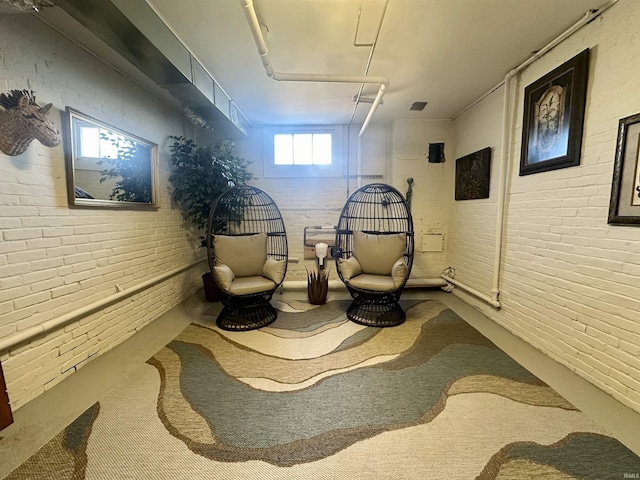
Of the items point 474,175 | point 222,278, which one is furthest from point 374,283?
point 474,175

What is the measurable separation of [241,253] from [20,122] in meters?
1.85

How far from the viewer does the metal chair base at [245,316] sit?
2640 millimetres

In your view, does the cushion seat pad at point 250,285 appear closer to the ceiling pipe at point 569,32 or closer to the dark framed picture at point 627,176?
the dark framed picture at point 627,176

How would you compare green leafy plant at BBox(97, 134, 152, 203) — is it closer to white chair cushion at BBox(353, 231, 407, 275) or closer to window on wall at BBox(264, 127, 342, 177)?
window on wall at BBox(264, 127, 342, 177)

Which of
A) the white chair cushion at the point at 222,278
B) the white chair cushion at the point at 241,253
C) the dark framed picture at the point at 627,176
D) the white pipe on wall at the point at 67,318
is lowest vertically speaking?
the white pipe on wall at the point at 67,318

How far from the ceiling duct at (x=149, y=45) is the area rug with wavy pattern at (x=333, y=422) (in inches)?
86.5

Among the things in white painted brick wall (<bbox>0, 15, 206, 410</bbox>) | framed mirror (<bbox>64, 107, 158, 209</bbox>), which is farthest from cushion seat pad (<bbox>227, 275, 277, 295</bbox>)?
framed mirror (<bbox>64, 107, 158, 209</bbox>)

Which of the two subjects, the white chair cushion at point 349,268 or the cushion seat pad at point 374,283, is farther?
the white chair cushion at point 349,268

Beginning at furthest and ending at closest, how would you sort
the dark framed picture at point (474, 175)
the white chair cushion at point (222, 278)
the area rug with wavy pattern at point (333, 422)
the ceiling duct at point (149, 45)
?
the dark framed picture at point (474, 175), the white chair cushion at point (222, 278), the ceiling duct at point (149, 45), the area rug with wavy pattern at point (333, 422)

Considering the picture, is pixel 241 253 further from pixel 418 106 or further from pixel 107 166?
pixel 418 106

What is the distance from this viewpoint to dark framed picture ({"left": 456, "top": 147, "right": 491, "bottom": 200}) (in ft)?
9.75

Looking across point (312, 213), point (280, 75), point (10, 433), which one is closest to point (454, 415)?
point (10, 433)

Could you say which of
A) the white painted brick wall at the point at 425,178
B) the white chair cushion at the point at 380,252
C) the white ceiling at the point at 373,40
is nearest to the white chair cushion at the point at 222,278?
the white chair cushion at the point at 380,252

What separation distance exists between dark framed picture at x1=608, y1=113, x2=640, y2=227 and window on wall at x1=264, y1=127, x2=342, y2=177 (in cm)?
288
